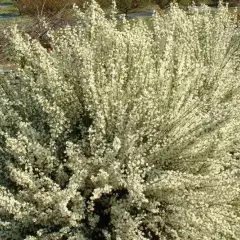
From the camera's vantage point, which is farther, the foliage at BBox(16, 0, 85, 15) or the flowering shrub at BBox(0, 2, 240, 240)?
the foliage at BBox(16, 0, 85, 15)

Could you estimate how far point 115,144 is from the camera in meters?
4.28

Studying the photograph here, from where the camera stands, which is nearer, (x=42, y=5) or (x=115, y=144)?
(x=115, y=144)

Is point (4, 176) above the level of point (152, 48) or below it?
below

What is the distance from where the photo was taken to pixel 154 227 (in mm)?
4512

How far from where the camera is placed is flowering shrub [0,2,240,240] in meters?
4.36

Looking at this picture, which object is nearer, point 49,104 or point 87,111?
point 49,104

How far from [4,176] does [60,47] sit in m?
1.68

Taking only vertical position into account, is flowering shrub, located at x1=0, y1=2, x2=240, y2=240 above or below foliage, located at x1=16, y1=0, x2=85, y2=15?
above

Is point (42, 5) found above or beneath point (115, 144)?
beneath

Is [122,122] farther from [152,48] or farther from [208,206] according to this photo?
[152,48]

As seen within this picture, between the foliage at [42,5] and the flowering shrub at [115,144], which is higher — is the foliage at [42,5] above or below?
below

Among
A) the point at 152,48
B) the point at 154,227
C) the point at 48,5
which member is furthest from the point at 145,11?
the point at 154,227

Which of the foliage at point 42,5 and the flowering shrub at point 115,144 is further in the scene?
the foliage at point 42,5

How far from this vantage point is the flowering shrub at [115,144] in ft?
14.3
